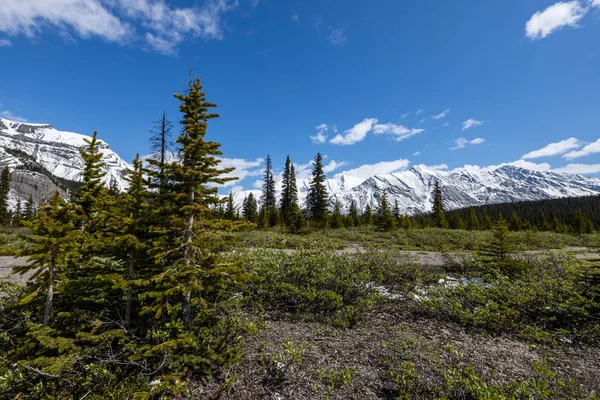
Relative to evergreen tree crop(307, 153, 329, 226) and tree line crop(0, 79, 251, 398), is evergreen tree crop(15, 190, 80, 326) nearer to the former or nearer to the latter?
tree line crop(0, 79, 251, 398)

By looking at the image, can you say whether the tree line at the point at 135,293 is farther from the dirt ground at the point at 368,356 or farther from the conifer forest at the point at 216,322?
the dirt ground at the point at 368,356

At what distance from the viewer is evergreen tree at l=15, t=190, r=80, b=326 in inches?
200

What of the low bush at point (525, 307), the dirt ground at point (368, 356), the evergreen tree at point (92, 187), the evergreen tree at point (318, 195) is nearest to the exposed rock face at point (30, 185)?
the evergreen tree at point (318, 195)

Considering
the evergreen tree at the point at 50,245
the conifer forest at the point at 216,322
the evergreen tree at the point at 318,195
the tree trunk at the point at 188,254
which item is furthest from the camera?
the evergreen tree at the point at 318,195

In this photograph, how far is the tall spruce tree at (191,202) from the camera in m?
5.57

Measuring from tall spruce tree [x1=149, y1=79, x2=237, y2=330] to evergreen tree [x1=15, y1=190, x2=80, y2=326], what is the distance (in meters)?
1.71

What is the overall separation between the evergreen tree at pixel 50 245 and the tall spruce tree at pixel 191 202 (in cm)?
171

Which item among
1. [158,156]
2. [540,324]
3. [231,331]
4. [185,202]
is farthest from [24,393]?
[158,156]

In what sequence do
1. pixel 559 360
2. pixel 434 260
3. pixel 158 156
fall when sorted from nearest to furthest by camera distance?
pixel 559 360, pixel 434 260, pixel 158 156

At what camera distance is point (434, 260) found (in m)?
17.3

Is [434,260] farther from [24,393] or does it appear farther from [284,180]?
[284,180]

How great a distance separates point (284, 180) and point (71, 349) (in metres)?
45.6

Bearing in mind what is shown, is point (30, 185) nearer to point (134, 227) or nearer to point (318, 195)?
point (318, 195)

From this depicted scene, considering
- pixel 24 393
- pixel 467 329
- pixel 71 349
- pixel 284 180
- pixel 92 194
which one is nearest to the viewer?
pixel 24 393
